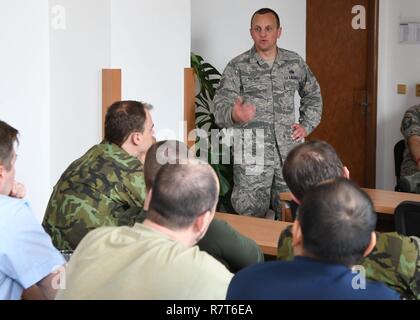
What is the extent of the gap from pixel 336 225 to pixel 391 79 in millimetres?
5509

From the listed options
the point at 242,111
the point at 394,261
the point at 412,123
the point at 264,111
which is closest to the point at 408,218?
the point at 394,261

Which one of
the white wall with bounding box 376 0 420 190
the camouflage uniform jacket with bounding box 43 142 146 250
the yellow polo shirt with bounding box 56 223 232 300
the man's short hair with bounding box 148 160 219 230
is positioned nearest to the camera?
the yellow polo shirt with bounding box 56 223 232 300

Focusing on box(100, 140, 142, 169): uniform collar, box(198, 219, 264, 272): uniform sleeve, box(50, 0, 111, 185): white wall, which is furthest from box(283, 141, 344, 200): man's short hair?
box(50, 0, 111, 185): white wall

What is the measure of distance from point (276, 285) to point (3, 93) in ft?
10.5

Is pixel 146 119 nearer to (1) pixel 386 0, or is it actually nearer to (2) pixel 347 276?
(2) pixel 347 276

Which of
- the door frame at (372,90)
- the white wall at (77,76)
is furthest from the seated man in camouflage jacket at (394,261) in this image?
the door frame at (372,90)

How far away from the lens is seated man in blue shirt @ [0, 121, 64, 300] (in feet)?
7.86

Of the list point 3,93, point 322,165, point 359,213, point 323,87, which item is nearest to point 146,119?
point 322,165

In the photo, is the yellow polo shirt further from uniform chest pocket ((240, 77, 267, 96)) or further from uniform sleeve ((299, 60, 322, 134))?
uniform sleeve ((299, 60, 322, 134))

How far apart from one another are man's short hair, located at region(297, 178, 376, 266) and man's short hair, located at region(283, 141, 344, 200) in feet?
2.37

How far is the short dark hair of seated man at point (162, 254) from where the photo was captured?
1.87m

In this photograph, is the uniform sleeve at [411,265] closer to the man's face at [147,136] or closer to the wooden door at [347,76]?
the man's face at [147,136]

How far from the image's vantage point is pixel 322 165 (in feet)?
8.57

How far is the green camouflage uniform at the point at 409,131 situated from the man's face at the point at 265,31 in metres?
1.30
